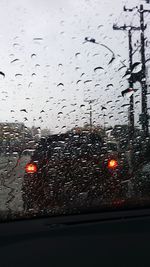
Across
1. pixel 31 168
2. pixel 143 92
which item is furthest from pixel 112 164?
pixel 143 92

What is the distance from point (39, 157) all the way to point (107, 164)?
73 centimetres

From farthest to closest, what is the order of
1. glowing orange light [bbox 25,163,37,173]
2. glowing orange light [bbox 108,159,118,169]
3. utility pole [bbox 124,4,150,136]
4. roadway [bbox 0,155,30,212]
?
1. utility pole [bbox 124,4,150,136]
2. glowing orange light [bbox 25,163,37,173]
3. glowing orange light [bbox 108,159,118,169]
4. roadway [bbox 0,155,30,212]

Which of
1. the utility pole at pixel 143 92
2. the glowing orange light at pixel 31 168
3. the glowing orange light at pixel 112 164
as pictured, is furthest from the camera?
the utility pole at pixel 143 92

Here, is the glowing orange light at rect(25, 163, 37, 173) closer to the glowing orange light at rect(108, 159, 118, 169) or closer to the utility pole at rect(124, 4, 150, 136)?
the glowing orange light at rect(108, 159, 118, 169)

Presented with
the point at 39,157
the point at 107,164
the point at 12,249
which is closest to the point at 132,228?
the point at 12,249

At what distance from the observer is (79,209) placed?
3643 mm

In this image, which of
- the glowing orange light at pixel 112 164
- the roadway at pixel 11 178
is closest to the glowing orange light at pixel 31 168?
the roadway at pixel 11 178

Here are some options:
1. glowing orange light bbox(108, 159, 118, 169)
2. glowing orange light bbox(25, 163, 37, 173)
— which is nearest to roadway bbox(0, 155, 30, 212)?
glowing orange light bbox(25, 163, 37, 173)

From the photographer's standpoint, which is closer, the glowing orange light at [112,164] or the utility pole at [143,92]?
the glowing orange light at [112,164]

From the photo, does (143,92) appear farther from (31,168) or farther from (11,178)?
(11,178)

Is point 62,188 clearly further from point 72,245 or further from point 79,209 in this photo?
point 72,245

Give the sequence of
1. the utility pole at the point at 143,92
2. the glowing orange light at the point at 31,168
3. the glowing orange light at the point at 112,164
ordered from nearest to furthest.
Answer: the glowing orange light at the point at 112,164 → the glowing orange light at the point at 31,168 → the utility pole at the point at 143,92

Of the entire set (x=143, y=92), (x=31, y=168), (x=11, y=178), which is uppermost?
(x=143, y=92)

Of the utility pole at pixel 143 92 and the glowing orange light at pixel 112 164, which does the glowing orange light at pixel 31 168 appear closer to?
the glowing orange light at pixel 112 164
